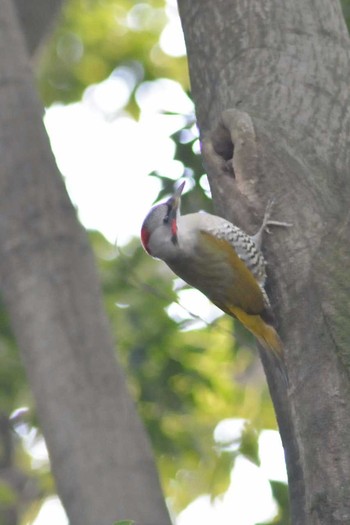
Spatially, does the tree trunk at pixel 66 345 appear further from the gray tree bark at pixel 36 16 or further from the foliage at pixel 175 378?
the gray tree bark at pixel 36 16

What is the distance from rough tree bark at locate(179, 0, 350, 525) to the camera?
336cm

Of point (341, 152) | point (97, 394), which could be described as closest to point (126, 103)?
point (97, 394)

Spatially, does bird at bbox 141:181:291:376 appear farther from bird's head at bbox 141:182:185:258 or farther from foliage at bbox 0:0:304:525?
foliage at bbox 0:0:304:525

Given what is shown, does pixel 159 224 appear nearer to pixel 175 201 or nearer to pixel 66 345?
pixel 175 201

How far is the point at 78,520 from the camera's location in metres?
4.96

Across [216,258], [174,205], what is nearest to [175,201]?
[174,205]

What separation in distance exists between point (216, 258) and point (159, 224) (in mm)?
408

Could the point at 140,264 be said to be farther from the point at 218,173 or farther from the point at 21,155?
the point at 218,173

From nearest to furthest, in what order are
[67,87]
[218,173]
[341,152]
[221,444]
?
[341,152]
[218,173]
[221,444]
[67,87]

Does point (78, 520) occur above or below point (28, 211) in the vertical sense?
below

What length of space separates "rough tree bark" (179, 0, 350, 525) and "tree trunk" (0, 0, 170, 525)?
107cm

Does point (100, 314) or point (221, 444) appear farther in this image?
point (221, 444)

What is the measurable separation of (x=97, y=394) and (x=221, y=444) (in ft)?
7.97

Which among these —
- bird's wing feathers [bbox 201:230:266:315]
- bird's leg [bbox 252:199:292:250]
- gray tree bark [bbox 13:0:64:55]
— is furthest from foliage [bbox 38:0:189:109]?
bird's leg [bbox 252:199:292:250]
